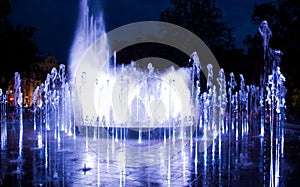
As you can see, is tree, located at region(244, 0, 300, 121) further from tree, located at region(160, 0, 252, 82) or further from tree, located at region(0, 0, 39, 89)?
tree, located at region(0, 0, 39, 89)

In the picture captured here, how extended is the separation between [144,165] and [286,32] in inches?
843

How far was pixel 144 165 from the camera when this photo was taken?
899cm

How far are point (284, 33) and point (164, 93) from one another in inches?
375

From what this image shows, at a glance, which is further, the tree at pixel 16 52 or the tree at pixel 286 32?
the tree at pixel 16 52

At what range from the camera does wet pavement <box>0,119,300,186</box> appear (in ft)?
23.9

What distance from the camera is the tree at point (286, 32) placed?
2642 cm

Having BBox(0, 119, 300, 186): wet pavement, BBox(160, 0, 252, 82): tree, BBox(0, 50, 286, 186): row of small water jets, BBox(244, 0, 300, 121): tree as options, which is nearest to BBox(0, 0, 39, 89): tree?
BBox(0, 50, 286, 186): row of small water jets

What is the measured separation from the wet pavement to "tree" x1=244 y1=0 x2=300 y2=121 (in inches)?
585

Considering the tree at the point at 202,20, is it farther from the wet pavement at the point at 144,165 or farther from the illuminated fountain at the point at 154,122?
the wet pavement at the point at 144,165

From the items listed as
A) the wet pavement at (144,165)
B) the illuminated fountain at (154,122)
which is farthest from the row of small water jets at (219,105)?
the wet pavement at (144,165)

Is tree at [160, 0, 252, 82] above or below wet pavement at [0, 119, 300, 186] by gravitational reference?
above

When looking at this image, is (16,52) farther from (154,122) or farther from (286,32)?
(286,32)

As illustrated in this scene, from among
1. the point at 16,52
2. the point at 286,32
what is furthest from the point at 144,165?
the point at 16,52

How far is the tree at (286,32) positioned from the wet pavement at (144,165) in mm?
14847
